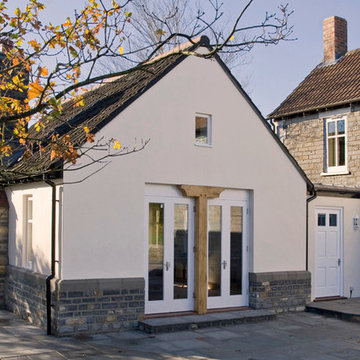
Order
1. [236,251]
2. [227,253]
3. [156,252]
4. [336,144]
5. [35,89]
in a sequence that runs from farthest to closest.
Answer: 1. [336,144]
2. [236,251]
3. [227,253]
4. [156,252]
5. [35,89]

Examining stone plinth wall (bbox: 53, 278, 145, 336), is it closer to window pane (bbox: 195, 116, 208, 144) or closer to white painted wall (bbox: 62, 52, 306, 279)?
white painted wall (bbox: 62, 52, 306, 279)

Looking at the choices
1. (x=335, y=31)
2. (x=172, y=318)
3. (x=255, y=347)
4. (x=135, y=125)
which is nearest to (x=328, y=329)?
(x=255, y=347)

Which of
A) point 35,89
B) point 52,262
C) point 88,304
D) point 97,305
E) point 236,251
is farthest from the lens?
point 236,251

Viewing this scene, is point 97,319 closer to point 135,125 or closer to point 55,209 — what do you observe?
point 55,209

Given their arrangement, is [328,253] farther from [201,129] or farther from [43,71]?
[43,71]

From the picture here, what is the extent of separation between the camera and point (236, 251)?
12852 mm

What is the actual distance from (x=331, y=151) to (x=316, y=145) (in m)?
0.69

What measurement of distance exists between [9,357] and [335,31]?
17.0 meters

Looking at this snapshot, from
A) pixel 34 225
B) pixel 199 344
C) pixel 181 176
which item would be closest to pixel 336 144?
pixel 181 176

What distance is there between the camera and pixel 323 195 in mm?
14641

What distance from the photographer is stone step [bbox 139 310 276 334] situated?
35.4 feet

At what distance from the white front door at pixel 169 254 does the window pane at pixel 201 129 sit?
1.39 metres

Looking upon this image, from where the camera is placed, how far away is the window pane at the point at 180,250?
11.9 meters

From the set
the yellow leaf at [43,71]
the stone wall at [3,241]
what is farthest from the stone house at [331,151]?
the yellow leaf at [43,71]
